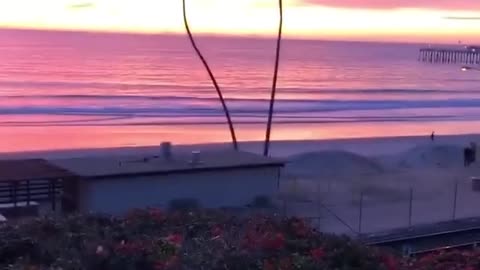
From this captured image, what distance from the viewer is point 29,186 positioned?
659 inches

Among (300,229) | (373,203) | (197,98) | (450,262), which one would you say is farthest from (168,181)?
(197,98)

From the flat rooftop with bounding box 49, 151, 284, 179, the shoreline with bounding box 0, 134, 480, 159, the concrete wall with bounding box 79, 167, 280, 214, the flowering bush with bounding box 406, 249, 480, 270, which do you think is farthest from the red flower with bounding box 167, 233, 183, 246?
the shoreline with bounding box 0, 134, 480, 159

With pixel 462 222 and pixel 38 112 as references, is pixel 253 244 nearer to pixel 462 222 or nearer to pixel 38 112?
pixel 462 222

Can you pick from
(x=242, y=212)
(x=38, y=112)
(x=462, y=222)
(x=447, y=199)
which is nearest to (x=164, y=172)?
(x=242, y=212)

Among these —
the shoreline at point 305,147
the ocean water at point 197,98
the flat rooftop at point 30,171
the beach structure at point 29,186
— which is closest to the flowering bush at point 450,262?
the beach structure at point 29,186

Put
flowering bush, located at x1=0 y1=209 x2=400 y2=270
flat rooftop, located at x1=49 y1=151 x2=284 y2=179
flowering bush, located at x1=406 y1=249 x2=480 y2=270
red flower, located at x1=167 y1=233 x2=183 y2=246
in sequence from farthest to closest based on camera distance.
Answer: flat rooftop, located at x1=49 y1=151 x2=284 y2=179
flowering bush, located at x1=406 y1=249 x2=480 y2=270
red flower, located at x1=167 y1=233 x2=183 y2=246
flowering bush, located at x1=0 y1=209 x2=400 y2=270

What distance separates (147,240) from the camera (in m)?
7.08

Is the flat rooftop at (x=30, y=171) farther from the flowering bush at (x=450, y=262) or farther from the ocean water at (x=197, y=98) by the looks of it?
the ocean water at (x=197, y=98)

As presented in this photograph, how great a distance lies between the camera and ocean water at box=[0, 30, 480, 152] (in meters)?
41.0

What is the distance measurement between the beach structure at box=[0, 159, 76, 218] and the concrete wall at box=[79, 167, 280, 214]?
0.52 metres

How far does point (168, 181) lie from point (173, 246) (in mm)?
11131

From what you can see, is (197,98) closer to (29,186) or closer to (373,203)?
(373,203)

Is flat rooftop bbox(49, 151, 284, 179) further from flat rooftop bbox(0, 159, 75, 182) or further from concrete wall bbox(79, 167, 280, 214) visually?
flat rooftop bbox(0, 159, 75, 182)

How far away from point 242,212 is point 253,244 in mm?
10479
